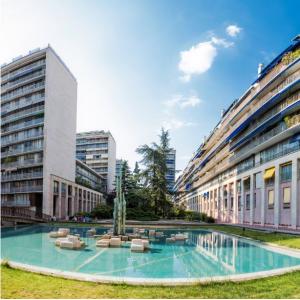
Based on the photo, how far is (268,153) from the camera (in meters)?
41.1

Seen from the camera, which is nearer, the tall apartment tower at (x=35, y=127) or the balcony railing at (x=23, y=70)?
the tall apartment tower at (x=35, y=127)

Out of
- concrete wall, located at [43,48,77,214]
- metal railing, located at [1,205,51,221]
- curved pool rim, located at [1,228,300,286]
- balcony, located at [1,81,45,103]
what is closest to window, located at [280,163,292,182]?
curved pool rim, located at [1,228,300,286]

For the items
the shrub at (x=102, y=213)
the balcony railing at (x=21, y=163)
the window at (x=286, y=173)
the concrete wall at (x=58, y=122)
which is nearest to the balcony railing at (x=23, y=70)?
the concrete wall at (x=58, y=122)

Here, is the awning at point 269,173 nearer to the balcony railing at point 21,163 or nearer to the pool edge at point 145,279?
the pool edge at point 145,279

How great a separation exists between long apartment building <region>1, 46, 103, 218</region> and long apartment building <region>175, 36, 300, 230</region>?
28549 millimetres

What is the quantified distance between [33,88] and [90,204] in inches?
1338

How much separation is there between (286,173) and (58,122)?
3941 centimetres

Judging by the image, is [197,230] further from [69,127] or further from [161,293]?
[69,127]

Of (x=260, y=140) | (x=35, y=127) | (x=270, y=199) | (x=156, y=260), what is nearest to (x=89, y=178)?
(x=35, y=127)

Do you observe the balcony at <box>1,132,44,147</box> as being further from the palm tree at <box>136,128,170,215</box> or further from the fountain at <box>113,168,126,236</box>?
the fountain at <box>113,168,126,236</box>

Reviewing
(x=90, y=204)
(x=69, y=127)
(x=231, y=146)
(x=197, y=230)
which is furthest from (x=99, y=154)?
(x=197, y=230)

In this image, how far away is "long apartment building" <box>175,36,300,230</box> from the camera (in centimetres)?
3330

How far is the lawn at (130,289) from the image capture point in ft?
27.2

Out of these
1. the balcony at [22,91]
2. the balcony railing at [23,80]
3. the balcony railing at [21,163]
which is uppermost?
the balcony railing at [23,80]
